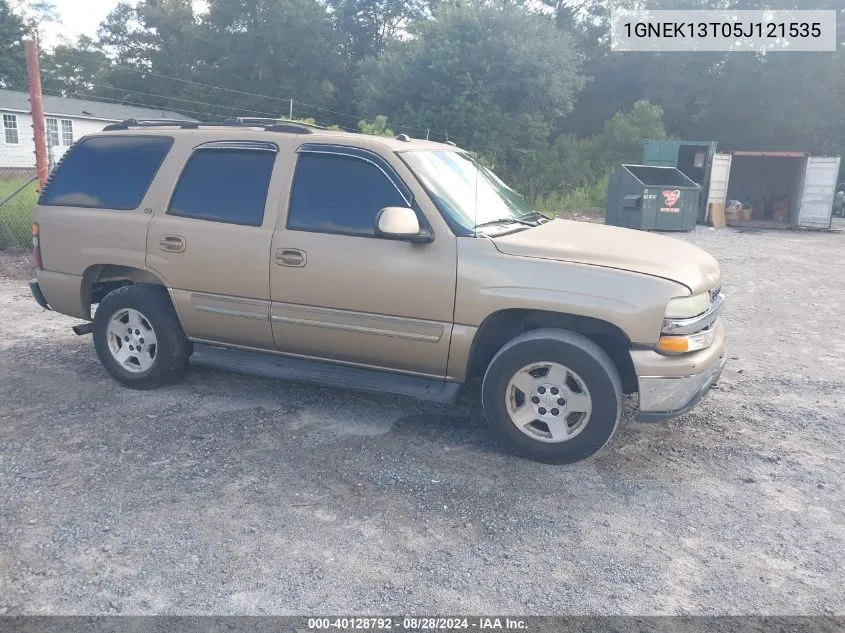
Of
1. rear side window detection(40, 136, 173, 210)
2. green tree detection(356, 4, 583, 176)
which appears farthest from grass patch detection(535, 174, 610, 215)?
rear side window detection(40, 136, 173, 210)

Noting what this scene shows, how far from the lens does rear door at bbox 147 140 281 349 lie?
4609 millimetres

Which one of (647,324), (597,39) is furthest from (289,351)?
(597,39)

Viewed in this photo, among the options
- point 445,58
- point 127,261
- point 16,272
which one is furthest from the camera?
point 445,58

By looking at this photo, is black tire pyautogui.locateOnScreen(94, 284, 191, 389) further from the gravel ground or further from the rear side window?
the rear side window

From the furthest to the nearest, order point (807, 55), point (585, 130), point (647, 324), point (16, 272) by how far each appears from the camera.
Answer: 1. point (585, 130)
2. point (807, 55)
3. point (16, 272)
4. point (647, 324)

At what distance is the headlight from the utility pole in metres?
8.05

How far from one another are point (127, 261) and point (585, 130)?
129 feet

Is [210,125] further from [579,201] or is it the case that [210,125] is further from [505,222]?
[579,201]

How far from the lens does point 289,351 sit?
472cm

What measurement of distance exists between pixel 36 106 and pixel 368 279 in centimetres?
700

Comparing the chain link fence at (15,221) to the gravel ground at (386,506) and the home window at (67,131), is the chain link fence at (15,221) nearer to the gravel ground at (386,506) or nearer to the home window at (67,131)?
the gravel ground at (386,506)

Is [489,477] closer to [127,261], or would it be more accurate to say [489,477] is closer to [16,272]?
[127,261]

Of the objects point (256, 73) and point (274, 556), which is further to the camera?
point (256, 73)

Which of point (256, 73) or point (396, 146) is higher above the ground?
point (256, 73)
